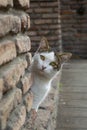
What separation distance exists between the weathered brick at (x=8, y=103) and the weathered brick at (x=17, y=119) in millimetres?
33

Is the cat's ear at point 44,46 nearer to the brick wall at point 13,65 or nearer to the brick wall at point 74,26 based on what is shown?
the brick wall at point 13,65

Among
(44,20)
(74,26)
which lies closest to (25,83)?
(44,20)

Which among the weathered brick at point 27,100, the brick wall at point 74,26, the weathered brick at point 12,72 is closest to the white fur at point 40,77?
the weathered brick at point 27,100

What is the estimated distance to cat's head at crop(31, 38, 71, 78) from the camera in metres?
2.25

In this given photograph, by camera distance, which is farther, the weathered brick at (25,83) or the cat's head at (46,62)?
the cat's head at (46,62)

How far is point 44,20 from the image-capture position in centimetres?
531

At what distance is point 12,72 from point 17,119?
20cm

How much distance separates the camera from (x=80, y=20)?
7297 millimetres

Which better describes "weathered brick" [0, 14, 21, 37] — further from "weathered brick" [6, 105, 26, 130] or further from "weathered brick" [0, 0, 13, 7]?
"weathered brick" [6, 105, 26, 130]

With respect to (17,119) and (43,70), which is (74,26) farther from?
(17,119)

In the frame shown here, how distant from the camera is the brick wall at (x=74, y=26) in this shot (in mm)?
7164

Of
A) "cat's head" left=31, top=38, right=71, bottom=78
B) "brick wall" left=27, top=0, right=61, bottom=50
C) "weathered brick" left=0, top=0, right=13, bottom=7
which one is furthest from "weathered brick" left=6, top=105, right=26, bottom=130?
"brick wall" left=27, top=0, right=61, bottom=50

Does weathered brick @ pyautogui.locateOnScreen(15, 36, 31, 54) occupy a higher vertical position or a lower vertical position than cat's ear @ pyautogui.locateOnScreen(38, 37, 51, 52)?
higher

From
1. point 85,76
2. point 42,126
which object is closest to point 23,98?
point 42,126
